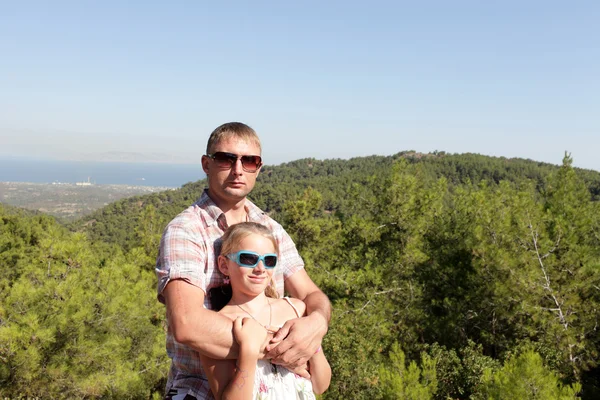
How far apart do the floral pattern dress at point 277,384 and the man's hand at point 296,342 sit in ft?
0.11

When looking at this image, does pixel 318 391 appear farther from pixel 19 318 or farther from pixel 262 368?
pixel 19 318

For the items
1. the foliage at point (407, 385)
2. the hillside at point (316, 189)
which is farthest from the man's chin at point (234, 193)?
the hillside at point (316, 189)

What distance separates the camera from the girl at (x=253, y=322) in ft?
4.33

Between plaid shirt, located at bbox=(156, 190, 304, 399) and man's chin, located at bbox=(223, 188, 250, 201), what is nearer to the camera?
plaid shirt, located at bbox=(156, 190, 304, 399)

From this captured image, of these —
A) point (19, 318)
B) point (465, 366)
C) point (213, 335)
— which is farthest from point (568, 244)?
point (19, 318)

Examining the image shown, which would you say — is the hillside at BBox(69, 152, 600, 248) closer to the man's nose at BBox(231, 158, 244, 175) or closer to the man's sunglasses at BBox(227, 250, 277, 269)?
the man's nose at BBox(231, 158, 244, 175)

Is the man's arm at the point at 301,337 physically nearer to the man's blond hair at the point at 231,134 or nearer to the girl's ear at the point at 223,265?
the girl's ear at the point at 223,265

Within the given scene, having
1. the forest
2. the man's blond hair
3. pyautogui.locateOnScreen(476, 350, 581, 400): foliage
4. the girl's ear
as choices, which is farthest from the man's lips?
the forest

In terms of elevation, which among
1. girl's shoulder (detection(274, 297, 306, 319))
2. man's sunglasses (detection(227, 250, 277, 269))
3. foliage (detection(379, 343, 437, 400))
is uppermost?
man's sunglasses (detection(227, 250, 277, 269))

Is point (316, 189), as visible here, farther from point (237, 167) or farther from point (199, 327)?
point (199, 327)

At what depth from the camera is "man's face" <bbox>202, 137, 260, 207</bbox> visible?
1.66 meters

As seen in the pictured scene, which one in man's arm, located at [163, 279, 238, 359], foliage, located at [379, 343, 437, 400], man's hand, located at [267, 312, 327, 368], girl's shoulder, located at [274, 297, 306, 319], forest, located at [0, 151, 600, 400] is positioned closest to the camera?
man's arm, located at [163, 279, 238, 359]

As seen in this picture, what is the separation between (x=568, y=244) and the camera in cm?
827

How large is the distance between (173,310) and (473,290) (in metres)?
9.94
